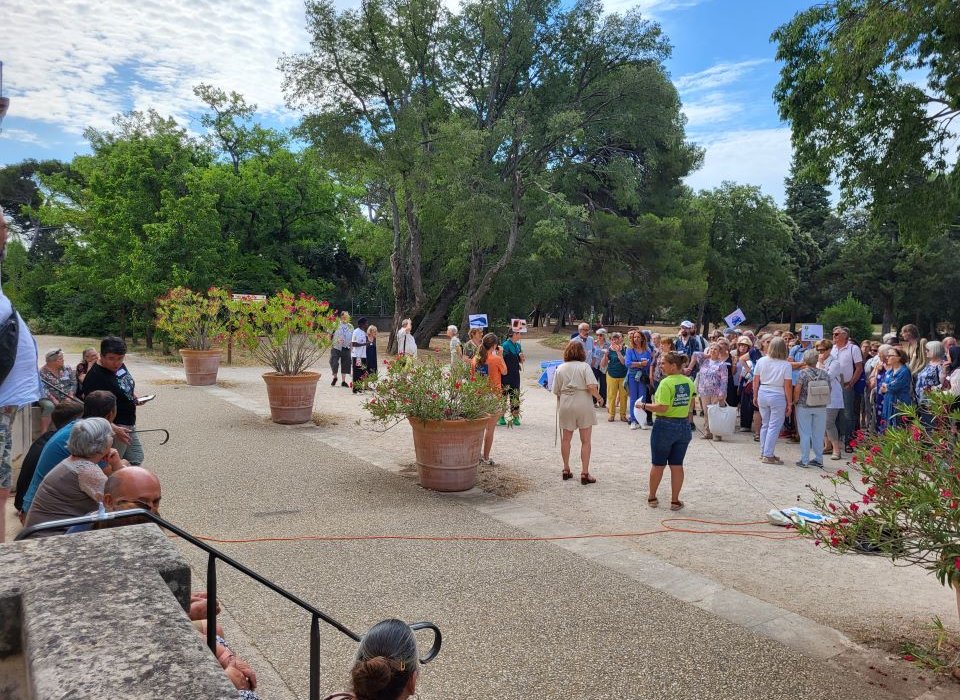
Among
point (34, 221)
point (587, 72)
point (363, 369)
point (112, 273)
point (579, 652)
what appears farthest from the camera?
point (34, 221)

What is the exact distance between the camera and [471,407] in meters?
7.26

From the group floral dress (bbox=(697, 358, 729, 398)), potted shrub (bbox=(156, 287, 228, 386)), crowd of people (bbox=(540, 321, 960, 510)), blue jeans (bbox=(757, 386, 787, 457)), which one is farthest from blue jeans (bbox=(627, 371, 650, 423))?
potted shrub (bbox=(156, 287, 228, 386))

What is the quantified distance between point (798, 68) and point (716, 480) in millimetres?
12829

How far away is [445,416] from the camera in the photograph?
7.22m

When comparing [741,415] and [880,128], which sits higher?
[880,128]

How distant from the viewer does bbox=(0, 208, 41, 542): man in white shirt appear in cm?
255

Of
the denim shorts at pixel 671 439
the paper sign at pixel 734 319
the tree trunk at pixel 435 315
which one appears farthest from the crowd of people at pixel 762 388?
→ the tree trunk at pixel 435 315

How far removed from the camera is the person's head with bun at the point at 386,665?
2.14 metres

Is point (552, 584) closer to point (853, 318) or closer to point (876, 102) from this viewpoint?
point (876, 102)

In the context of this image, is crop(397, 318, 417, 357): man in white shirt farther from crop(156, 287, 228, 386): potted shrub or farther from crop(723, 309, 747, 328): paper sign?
crop(723, 309, 747, 328): paper sign

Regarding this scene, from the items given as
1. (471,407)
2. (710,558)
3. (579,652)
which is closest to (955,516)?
(579,652)

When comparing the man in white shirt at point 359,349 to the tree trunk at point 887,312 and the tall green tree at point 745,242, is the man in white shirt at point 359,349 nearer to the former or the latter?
the tall green tree at point 745,242

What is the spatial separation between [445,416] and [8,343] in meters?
4.91

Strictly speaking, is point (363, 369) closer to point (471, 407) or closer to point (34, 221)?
point (471, 407)
